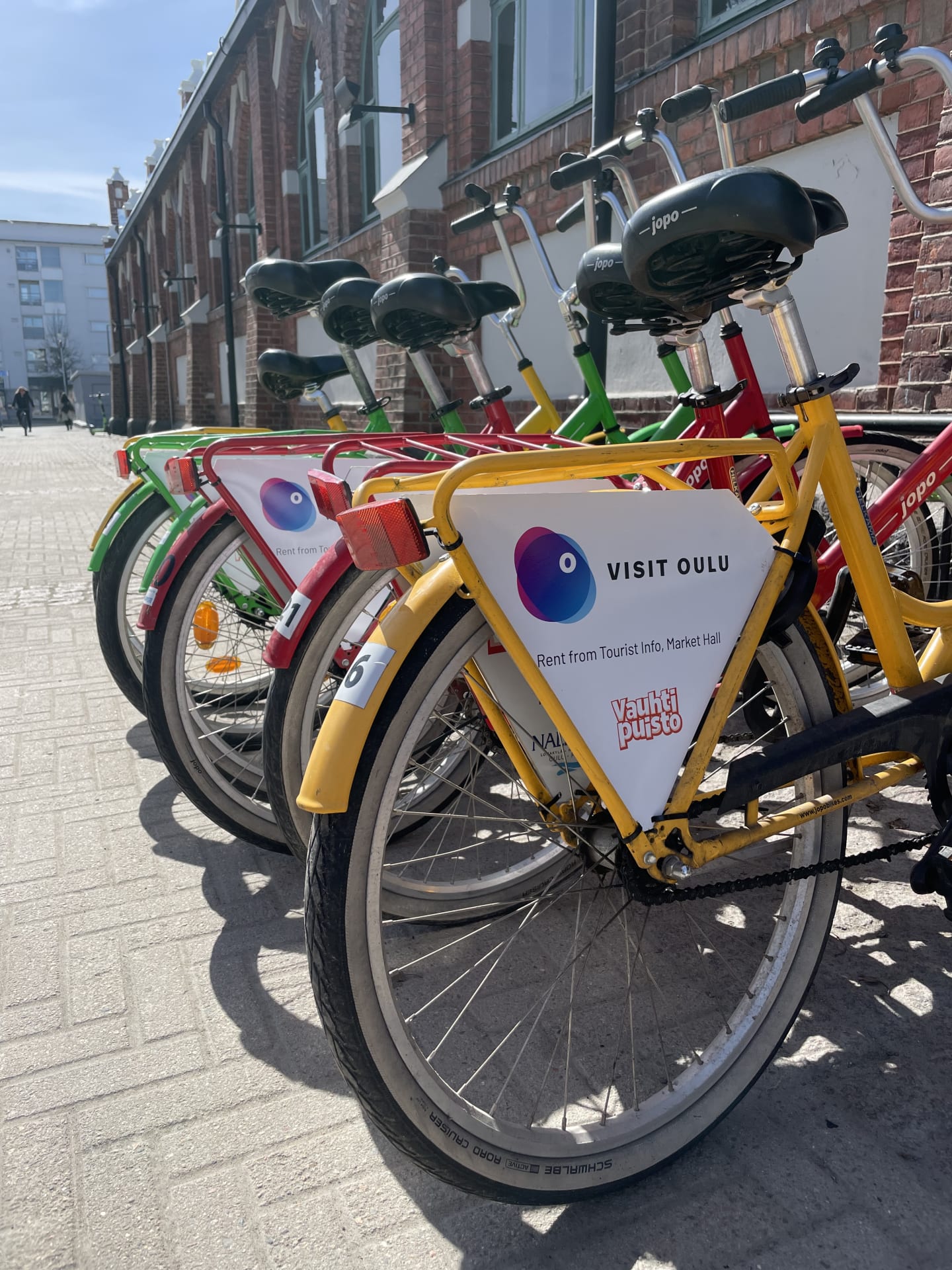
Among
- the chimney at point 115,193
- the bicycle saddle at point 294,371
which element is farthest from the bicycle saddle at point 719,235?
the chimney at point 115,193

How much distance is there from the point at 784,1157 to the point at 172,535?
2664 millimetres

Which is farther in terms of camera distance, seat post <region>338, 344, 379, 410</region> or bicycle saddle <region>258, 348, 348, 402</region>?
bicycle saddle <region>258, 348, 348, 402</region>

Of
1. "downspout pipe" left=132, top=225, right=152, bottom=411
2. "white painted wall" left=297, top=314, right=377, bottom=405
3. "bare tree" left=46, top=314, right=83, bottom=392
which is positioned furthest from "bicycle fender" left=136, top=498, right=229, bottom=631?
"bare tree" left=46, top=314, right=83, bottom=392

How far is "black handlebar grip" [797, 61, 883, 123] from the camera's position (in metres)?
1.97

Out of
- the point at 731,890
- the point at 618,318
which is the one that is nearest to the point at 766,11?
the point at 618,318

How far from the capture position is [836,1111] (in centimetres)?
189

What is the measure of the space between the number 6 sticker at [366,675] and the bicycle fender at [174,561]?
156cm

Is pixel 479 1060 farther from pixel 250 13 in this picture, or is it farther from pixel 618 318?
pixel 250 13

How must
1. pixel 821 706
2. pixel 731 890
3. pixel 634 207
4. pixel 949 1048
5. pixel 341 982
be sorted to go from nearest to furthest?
pixel 341 982 → pixel 731 890 → pixel 821 706 → pixel 949 1048 → pixel 634 207

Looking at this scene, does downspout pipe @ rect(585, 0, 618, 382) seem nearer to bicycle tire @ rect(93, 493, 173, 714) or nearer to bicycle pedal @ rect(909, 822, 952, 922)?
bicycle tire @ rect(93, 493, 173, 714)

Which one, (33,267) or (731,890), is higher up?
(33,267)

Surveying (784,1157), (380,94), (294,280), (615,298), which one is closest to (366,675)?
(784,1157)

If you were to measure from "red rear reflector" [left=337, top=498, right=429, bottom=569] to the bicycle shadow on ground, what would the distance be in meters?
1.12

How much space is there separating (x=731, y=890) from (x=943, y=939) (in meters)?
1.12
